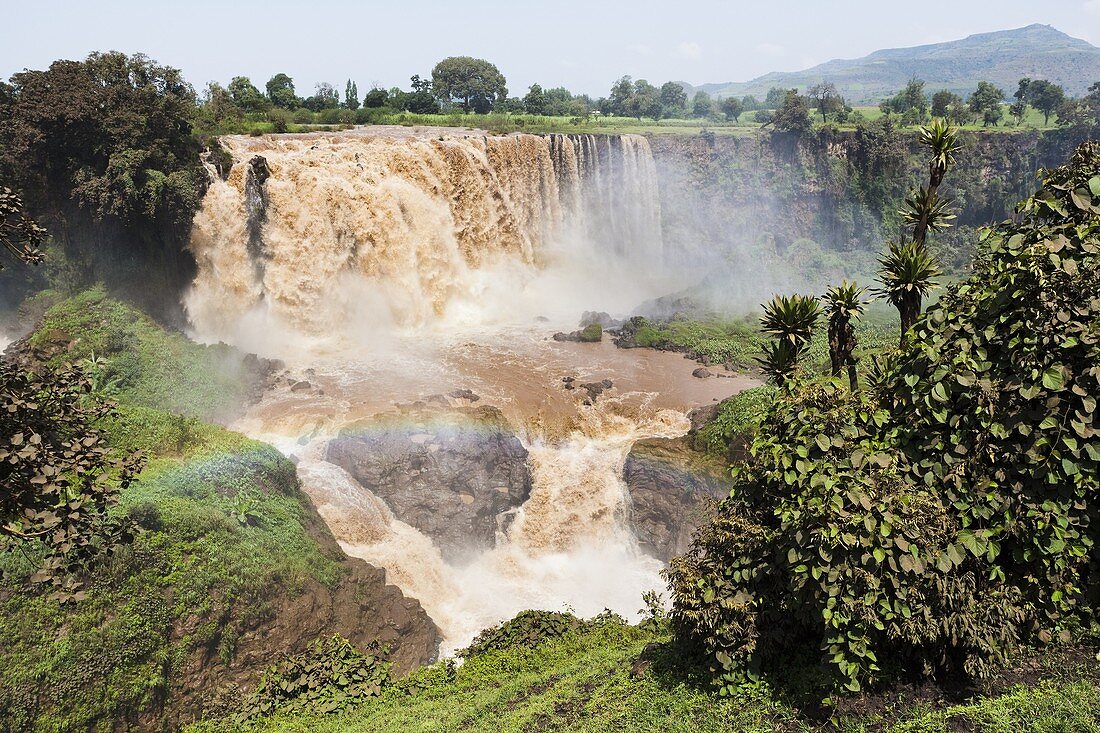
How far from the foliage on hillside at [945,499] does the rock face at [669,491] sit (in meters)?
8.05

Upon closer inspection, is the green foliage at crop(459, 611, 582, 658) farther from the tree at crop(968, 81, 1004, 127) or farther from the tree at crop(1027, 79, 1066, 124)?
the tree at crop(1027, 79, 1066, 124)

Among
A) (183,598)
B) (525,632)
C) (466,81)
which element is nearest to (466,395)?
(525,632)

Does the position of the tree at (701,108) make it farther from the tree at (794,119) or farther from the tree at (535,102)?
the tree at (794,119)

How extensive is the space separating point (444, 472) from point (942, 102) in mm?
58107

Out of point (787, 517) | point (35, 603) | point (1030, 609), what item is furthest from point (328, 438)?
point (1030, 609)

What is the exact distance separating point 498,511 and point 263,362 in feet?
29.8

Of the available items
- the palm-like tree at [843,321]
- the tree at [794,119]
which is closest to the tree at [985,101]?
the tree at [794,119]

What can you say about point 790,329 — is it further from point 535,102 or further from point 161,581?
point 535,102

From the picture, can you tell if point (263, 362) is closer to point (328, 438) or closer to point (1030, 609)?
point (328, 438)

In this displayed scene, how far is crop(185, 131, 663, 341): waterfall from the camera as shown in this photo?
21.7m

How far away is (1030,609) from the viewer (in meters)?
5.92

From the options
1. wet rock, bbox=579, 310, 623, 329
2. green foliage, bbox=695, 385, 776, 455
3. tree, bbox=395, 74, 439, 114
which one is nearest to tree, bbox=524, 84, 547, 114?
tree, bbox=395, 74, 439, 114

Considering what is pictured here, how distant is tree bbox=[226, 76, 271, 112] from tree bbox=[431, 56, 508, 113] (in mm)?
24127

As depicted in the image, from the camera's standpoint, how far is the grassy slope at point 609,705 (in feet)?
17.7
